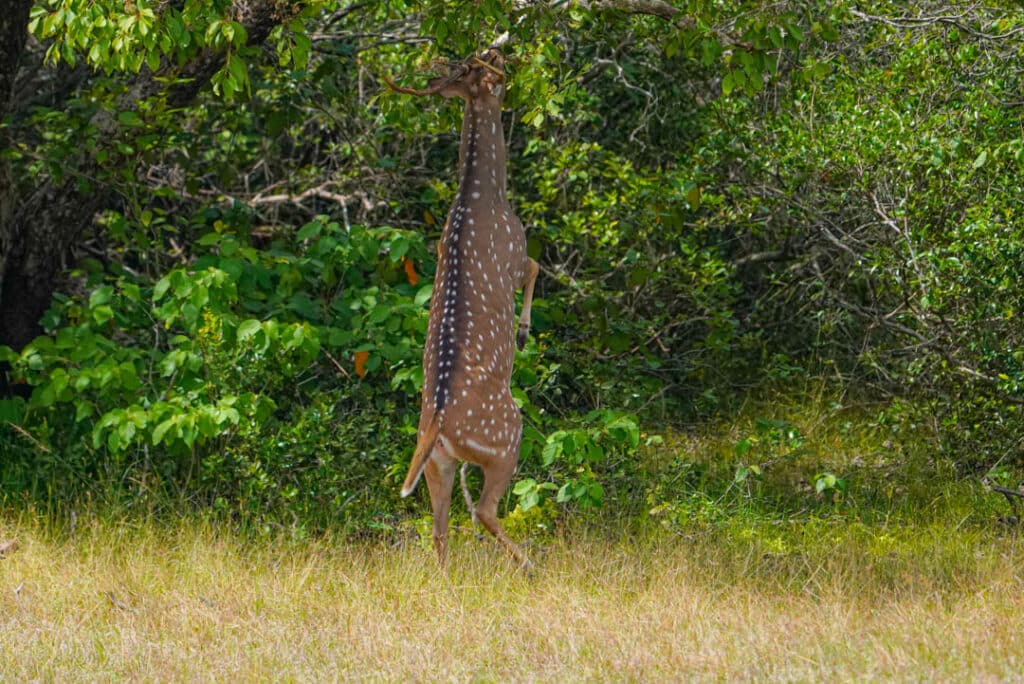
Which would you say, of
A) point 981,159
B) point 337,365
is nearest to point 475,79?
point 337,365

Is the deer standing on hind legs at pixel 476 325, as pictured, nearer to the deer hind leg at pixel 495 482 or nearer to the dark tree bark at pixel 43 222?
the deer hind leg at pixel 495 482

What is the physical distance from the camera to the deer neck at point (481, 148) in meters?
7.09

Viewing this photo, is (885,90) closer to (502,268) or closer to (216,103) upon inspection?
(502,268)

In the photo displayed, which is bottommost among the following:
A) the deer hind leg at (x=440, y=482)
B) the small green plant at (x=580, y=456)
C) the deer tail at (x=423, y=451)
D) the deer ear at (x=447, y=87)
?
the small green plant at (x=580, y=456)

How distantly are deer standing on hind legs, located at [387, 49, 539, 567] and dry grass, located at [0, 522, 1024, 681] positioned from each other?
48 centimetres

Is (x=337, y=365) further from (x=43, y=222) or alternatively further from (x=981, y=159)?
(x=981, y=159)

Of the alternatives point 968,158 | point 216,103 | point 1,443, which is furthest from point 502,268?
point 216,103

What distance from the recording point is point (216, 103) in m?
10.4

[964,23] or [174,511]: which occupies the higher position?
[964,23]

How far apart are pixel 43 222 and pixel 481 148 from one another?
10.9ft

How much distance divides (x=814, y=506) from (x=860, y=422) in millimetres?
1367

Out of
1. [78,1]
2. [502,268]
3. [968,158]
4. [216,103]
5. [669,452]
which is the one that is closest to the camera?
[78,1]

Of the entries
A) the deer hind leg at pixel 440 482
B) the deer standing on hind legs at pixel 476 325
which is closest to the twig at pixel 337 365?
the deer standing on hind legs at pixel 476 325

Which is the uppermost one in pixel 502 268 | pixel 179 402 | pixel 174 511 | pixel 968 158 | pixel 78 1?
pixel 78 1
